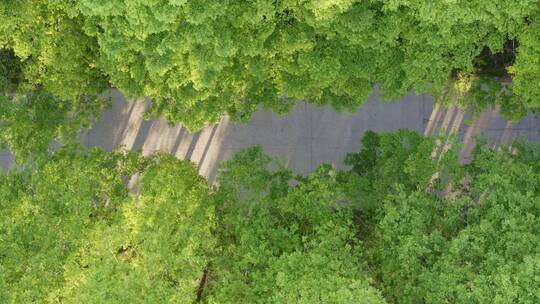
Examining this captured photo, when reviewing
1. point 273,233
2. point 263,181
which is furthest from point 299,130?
point 273,233

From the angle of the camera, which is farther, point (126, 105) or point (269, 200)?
point (126, 105)

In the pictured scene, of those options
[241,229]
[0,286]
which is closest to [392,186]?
[241,229]

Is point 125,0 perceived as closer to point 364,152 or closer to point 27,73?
point 27,73

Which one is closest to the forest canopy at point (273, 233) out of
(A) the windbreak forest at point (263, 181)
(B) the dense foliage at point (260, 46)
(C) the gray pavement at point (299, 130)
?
(A) the windbreak forest at point (263, 181)

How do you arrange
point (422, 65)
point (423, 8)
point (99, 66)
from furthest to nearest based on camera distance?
point (99, 66) → point (422, 65) → point (423, 8)

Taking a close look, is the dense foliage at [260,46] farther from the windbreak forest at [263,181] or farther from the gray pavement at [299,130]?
the gray pavement at [299,130]

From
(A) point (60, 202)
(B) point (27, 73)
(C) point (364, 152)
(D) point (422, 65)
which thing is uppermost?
(D) point (422, 65)

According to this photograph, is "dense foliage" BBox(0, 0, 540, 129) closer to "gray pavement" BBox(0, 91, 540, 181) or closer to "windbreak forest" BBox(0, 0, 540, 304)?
"windbreak forest" BBox(0, 0, 540, 304)
